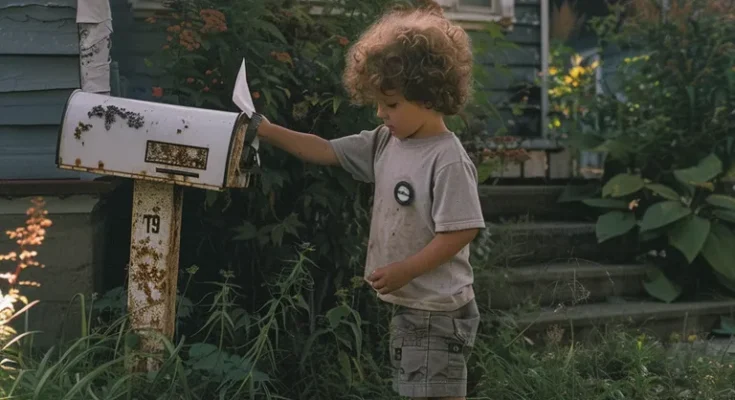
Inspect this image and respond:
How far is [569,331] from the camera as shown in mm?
4094

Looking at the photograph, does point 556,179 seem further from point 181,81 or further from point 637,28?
point 181,81

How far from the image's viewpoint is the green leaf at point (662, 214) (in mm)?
4582

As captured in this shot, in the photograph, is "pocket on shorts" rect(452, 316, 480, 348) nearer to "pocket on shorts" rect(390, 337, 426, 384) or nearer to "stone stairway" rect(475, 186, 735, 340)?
"pocket on shorts" rect(390, 337, 426, 384)

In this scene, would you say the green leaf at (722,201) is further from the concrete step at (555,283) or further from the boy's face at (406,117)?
the boy's face at (406,117)

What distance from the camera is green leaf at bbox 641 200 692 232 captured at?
458 cm

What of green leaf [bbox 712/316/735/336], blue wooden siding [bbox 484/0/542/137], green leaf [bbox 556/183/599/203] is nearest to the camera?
green leaf [bbox 712/316/735/336]

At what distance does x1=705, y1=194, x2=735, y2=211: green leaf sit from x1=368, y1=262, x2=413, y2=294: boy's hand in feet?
9.89

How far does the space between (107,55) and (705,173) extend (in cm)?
321

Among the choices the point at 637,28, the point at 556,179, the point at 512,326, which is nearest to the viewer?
the point at 512,326

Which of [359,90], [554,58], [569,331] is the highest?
[554,58]

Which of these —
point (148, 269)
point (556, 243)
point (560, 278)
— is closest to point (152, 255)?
point (148, 269)

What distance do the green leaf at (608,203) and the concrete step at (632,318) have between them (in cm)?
60

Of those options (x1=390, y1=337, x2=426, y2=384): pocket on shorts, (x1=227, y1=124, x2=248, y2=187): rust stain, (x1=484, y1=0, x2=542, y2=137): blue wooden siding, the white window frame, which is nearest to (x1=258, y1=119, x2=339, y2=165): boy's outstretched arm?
(x1=227, y1=124, x2=248, y2=187): rust stain

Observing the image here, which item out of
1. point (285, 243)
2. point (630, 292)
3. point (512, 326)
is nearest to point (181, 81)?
point (285, 243)
